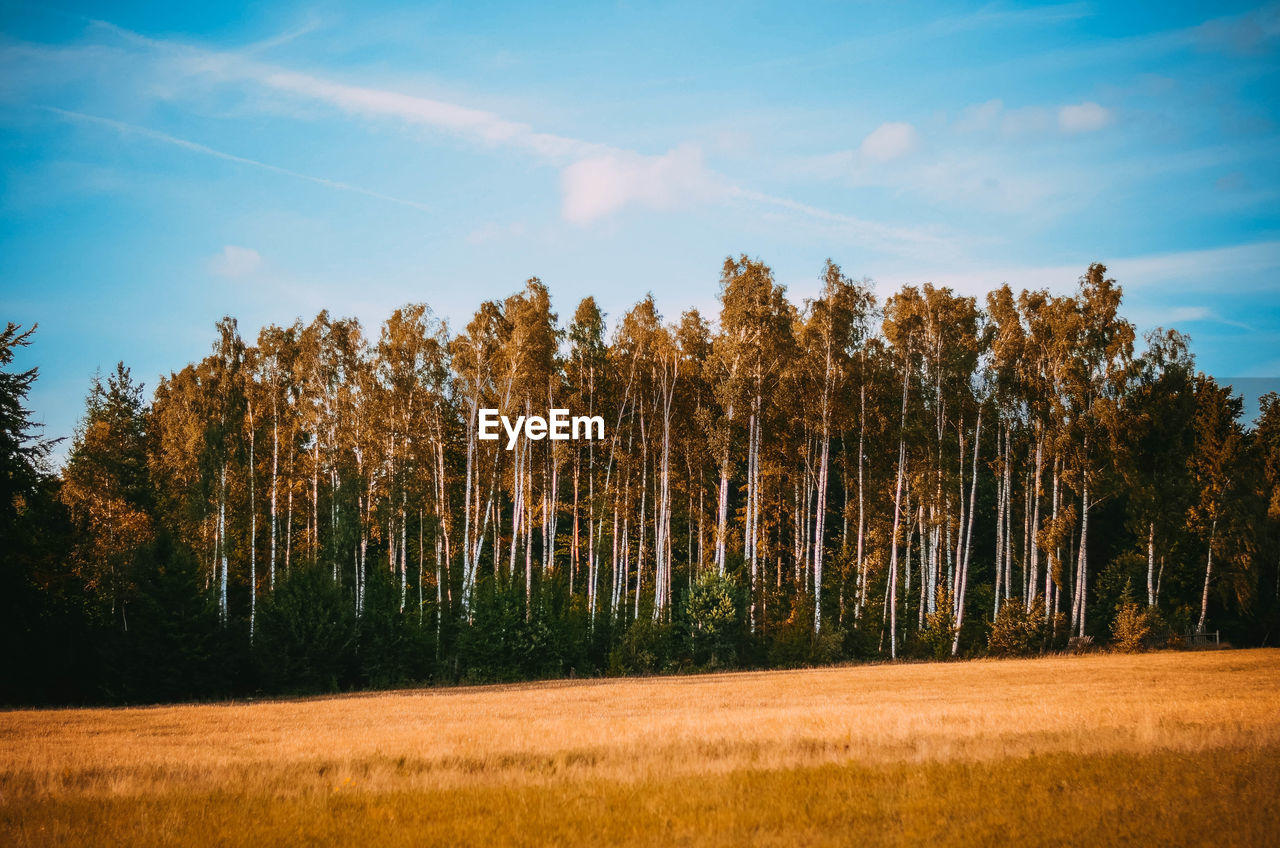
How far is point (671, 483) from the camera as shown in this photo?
43875mm

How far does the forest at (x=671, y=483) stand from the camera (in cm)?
3556

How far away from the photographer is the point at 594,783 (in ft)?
40.7

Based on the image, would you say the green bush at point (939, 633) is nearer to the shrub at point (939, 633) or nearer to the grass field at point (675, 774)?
the shrub at point (939, 633)

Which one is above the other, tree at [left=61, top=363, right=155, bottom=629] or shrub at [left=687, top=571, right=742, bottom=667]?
tree at [left=61, top=363, right=155, bottom=629]

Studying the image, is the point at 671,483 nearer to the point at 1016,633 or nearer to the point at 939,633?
the point at 939,633

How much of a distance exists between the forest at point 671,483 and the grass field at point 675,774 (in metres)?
12.8

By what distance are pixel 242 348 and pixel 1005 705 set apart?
113 ft

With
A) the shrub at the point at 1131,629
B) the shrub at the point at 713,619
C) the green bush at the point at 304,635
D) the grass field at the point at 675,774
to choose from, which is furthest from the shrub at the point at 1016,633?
the green bush at the point at 304,635

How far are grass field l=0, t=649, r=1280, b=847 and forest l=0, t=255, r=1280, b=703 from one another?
42.0ft

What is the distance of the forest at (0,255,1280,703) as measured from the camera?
35.6 metres

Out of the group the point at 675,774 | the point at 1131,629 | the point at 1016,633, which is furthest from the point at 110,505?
the point at 1131,629

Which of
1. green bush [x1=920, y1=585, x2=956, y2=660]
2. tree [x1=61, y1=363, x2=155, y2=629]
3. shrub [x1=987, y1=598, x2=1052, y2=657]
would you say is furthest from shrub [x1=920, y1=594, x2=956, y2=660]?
tree [x1=61, y1=363, x2=155, y2=629]

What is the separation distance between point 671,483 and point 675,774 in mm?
31147

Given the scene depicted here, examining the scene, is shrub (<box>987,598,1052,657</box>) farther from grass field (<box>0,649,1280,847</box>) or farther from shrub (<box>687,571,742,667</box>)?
grass field (<box>0,649,1280,847</box>)
